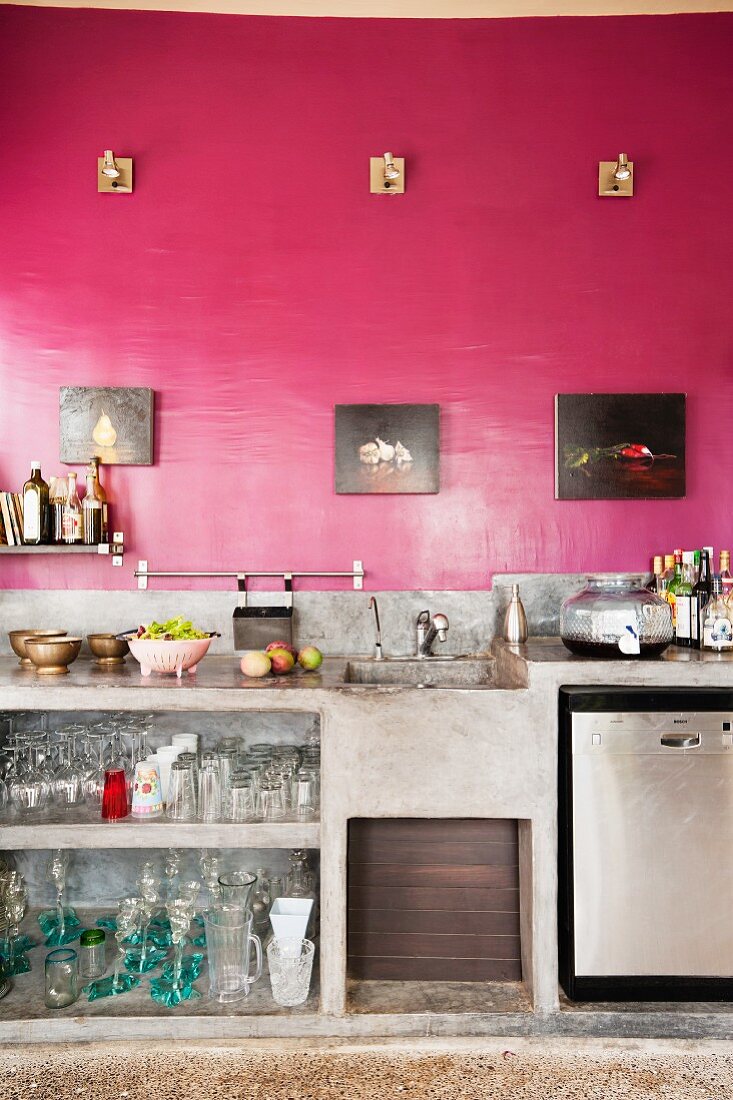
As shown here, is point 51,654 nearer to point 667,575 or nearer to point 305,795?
point 305,795

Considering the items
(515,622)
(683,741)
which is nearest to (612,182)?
(515,622)

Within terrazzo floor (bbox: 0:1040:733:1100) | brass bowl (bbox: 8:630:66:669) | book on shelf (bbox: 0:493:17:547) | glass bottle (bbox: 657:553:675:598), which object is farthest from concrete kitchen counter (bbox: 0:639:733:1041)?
book on shelf (bbox: 0:493:17:547)

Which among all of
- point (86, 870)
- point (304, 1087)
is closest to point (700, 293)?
point (304, 1087)

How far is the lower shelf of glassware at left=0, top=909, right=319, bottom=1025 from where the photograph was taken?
8.28 ft

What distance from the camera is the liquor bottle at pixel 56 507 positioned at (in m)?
3.36

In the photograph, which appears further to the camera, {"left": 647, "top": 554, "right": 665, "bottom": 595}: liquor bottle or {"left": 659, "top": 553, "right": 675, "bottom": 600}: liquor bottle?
{"left": 647, "top": 554, "right": 665, "bottom": 595}: liquor bottle

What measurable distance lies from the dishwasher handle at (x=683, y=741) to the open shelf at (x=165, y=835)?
3.99ft

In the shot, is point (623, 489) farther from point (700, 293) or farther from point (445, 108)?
point (445, 108)

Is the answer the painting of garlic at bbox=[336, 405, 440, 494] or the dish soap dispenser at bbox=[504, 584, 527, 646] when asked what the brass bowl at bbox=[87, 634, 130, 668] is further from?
the dish soap dispenser at bbox=[504, 584, 527, 646]

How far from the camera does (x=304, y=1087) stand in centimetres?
231

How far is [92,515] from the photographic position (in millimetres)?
3379

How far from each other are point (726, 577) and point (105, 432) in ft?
9.30

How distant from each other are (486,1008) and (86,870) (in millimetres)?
1770

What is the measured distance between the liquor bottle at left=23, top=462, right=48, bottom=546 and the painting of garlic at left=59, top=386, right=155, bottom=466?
0.19 meters
